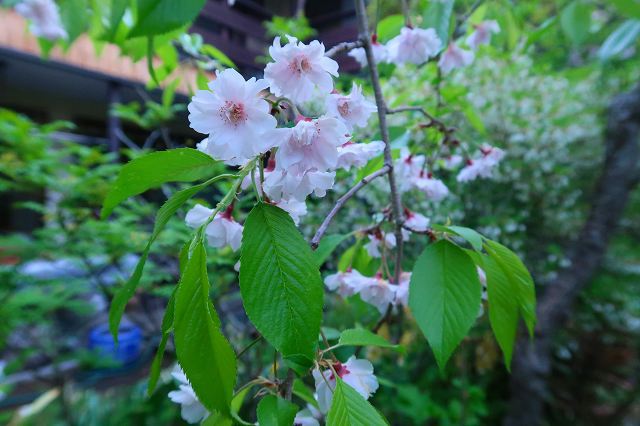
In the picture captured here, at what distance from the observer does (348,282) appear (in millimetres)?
540

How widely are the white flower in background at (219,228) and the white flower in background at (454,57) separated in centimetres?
65

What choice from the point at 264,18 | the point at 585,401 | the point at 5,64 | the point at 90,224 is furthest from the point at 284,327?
the point at 5,64

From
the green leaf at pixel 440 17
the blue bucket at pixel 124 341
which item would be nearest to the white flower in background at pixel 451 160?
the green leaf at pixel 440 17

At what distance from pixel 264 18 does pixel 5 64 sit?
311cm

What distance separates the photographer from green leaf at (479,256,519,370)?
417 mm

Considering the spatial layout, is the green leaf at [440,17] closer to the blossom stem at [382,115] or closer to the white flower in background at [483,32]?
the blossom stem at [382,115]

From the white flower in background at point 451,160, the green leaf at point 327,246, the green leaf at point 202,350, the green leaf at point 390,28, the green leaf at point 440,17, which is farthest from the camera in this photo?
the white flower in background at point 451,160

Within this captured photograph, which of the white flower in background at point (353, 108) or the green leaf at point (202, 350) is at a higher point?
the white flower in background at point (353, 108)

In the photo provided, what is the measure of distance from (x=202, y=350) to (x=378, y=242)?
1.14 feet

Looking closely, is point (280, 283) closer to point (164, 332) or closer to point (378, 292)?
point (164, 332)

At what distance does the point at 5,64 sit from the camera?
416cm

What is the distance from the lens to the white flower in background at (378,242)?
56 cm

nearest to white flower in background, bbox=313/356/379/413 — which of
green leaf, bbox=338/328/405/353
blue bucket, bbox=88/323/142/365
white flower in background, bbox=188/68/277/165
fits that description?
green leaf, bbox=338/328/405/353

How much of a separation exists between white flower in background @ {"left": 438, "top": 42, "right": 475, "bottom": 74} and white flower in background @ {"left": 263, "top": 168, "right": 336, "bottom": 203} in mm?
634
